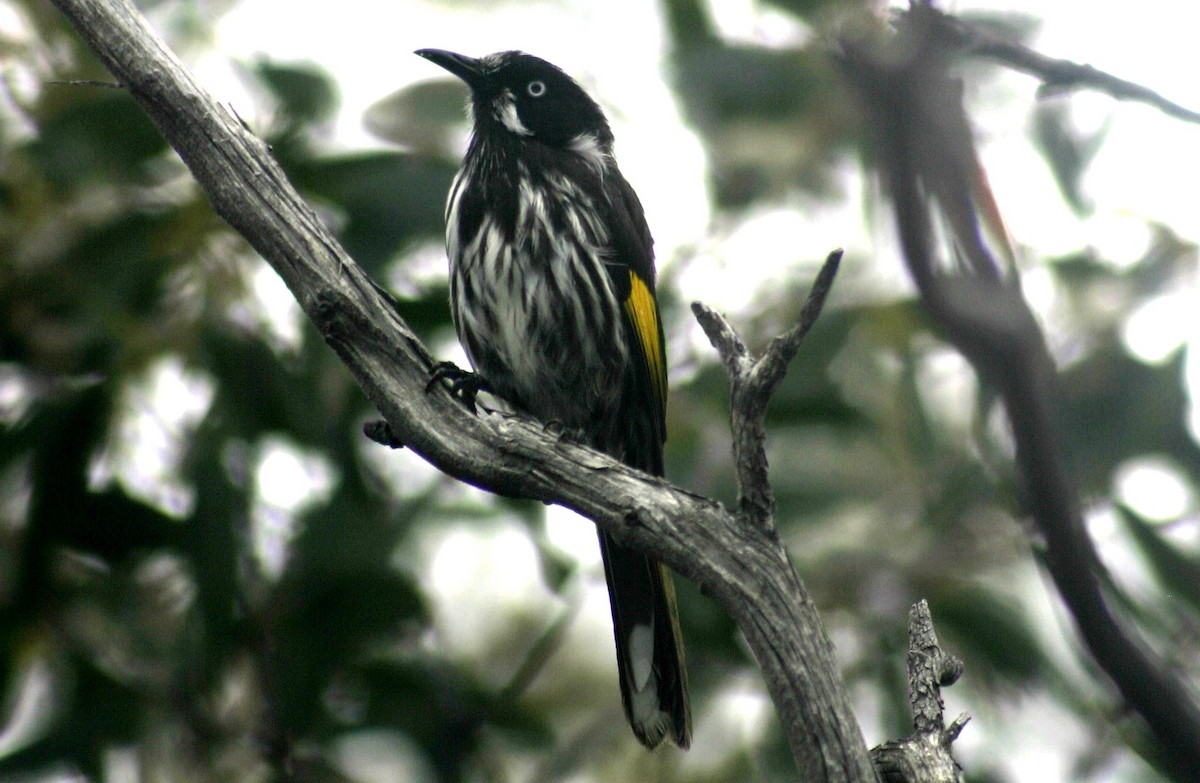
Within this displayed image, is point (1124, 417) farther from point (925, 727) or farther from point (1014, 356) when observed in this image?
point (1014, 356)

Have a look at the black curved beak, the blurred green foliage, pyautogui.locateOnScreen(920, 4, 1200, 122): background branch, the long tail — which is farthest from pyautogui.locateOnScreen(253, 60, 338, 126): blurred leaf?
pyautogui.locateOnScreen(920, 4, 1200, 122): background branch

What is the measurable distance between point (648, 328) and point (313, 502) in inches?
60.2

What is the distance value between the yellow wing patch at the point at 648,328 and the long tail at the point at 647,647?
470mm

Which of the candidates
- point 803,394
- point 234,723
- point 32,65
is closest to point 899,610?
point 803,394

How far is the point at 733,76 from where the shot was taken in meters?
4.67

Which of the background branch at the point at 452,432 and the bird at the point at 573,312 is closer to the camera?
the background branch at the point at 452,432

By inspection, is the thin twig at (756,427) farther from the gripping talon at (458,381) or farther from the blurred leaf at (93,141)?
the blurred leaf at (93,141)

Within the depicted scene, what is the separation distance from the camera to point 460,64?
3.96 metres

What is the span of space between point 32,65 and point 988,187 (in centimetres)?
355

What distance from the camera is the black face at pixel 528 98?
3.86m

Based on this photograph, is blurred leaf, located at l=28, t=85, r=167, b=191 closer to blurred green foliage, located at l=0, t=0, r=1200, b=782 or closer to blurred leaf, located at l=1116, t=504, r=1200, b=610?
blurred green foliage, located at l=0, t=0, r=1200, b=782

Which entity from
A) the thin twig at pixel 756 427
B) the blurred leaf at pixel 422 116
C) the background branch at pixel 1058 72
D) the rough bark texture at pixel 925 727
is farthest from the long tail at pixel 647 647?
the blurred leaf at pixel 422 116

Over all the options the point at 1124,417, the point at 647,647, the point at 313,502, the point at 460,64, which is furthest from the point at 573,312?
the point at 1124,417

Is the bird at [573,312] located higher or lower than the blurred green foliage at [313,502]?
higher
